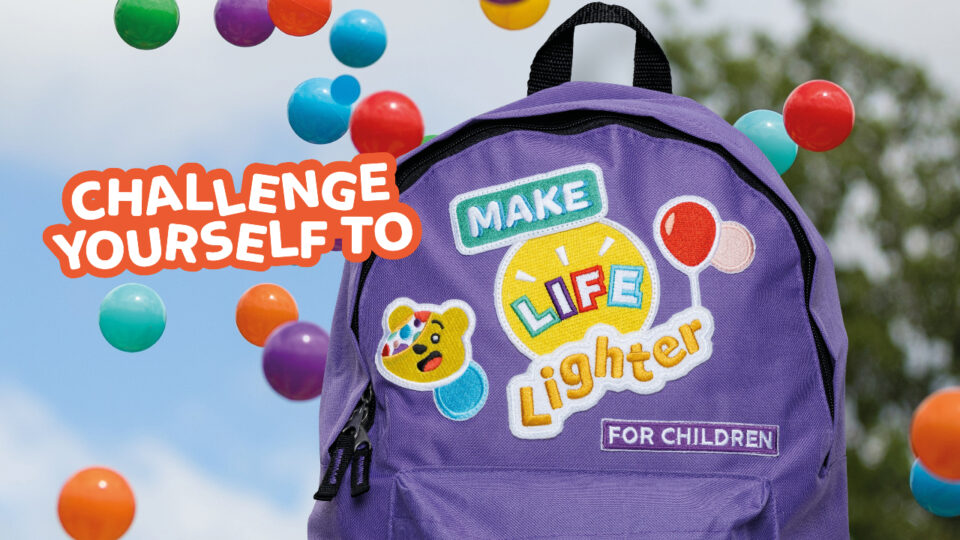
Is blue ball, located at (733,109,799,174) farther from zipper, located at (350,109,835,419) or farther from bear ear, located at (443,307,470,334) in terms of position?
bear ear, located at (443,307,470,334)

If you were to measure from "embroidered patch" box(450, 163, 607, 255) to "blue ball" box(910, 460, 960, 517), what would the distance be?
45 cm

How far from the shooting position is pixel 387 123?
138cm

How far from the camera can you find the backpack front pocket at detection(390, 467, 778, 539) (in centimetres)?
106

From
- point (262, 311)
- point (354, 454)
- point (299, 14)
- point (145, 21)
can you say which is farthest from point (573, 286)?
point (145, 21)

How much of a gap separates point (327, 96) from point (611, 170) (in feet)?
1.54

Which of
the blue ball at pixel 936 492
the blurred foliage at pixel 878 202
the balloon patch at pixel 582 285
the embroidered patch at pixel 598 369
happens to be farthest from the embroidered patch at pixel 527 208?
the blurred foliage at pixel 878 202

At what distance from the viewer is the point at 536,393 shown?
3.65 ft

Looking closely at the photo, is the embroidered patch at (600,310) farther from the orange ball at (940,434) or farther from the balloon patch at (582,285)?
the orange ball at (940,434)

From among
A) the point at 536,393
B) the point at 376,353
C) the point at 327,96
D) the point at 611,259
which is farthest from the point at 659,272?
the point at 327,96

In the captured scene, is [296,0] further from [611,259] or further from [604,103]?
[611,259]

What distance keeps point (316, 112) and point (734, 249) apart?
592 millimetres

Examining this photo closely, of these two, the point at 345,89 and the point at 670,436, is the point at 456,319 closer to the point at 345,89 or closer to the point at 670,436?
the point at 670,436

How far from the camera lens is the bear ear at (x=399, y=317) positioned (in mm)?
1155

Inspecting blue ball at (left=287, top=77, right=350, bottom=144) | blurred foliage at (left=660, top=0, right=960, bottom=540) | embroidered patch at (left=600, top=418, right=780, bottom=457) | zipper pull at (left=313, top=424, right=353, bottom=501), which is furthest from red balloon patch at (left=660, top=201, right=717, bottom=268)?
blurred foliage at (left=660, top=0, right=960, bottom=540)
